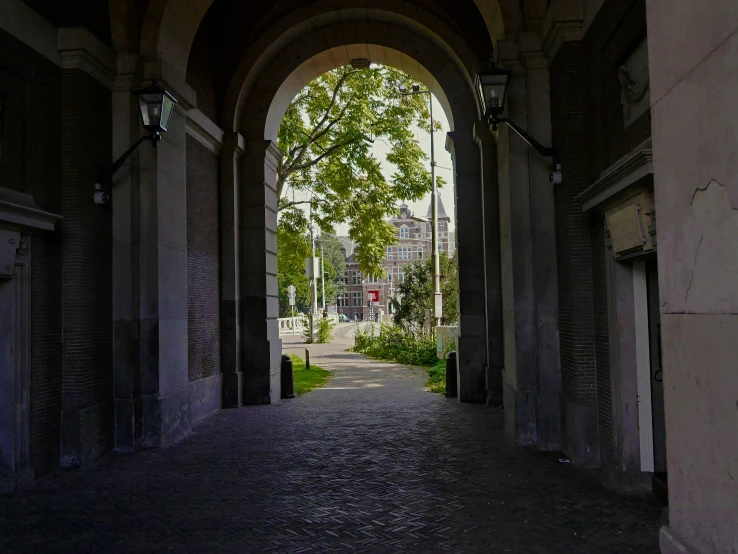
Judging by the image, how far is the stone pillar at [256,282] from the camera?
12.7 meters

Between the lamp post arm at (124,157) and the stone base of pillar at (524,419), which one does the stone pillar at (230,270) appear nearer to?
the lamp post arm at (124,157)

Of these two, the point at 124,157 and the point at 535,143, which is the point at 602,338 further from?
the point at 124,157

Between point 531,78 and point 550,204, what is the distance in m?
1.82

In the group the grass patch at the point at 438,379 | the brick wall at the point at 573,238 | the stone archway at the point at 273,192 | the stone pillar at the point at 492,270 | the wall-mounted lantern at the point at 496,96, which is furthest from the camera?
the grass patch at the point at 438,379

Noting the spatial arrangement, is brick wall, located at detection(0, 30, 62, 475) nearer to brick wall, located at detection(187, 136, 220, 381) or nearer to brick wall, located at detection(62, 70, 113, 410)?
brick wall, located at detection(62, 70, 113, 410)

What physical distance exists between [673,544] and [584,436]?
3.91 metres

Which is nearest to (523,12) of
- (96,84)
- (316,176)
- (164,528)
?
(96,84)

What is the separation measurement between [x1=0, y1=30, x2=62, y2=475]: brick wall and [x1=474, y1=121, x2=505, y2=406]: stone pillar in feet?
23.9

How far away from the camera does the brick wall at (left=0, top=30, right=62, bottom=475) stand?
23.3 feet

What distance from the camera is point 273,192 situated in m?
13.8

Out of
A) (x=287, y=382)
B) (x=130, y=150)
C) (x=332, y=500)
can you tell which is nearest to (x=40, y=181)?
(x=130, y=150)

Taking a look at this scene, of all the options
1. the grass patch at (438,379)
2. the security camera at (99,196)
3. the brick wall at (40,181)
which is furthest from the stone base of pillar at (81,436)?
the grass patch at (438,379)

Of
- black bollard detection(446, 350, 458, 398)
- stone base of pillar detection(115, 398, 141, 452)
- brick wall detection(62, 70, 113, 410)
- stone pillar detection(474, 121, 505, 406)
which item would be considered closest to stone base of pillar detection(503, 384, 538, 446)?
stone pillar detection(474, 121, 505, 406)

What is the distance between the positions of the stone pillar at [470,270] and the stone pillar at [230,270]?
4.56 metres
